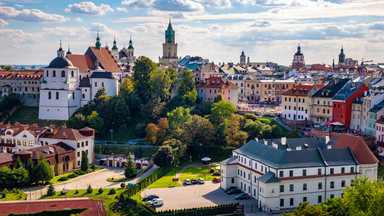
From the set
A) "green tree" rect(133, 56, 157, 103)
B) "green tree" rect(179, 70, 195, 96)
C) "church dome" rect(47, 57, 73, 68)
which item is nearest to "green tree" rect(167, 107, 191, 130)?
"green tree" rect(179, 70, 195, 96)

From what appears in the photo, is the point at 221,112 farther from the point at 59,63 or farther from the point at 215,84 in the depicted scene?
the point at 59,63

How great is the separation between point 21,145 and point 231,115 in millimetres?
37282

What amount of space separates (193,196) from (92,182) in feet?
56.3

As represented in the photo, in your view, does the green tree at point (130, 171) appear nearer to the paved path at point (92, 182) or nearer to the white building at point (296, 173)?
the paved path at point (92, 182)

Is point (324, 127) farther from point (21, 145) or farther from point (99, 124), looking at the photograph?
point (21, 145)

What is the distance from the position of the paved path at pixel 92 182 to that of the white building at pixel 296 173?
1835 cm

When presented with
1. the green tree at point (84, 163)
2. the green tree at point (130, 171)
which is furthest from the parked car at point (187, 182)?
the green tree at point (84, 163)

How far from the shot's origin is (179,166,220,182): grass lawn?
62.9 m

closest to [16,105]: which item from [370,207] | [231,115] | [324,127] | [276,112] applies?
[231,115]

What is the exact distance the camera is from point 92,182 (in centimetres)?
6312

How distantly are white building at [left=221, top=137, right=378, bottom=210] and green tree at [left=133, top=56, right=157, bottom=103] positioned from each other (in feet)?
140

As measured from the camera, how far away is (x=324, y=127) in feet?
245

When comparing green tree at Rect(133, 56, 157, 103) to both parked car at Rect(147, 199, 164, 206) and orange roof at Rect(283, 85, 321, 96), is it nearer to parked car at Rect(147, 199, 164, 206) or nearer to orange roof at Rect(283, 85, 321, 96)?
orange roof at Rect(283, 85, 321, 96)

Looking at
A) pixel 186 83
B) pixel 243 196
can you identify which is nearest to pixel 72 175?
pixel 243 196
